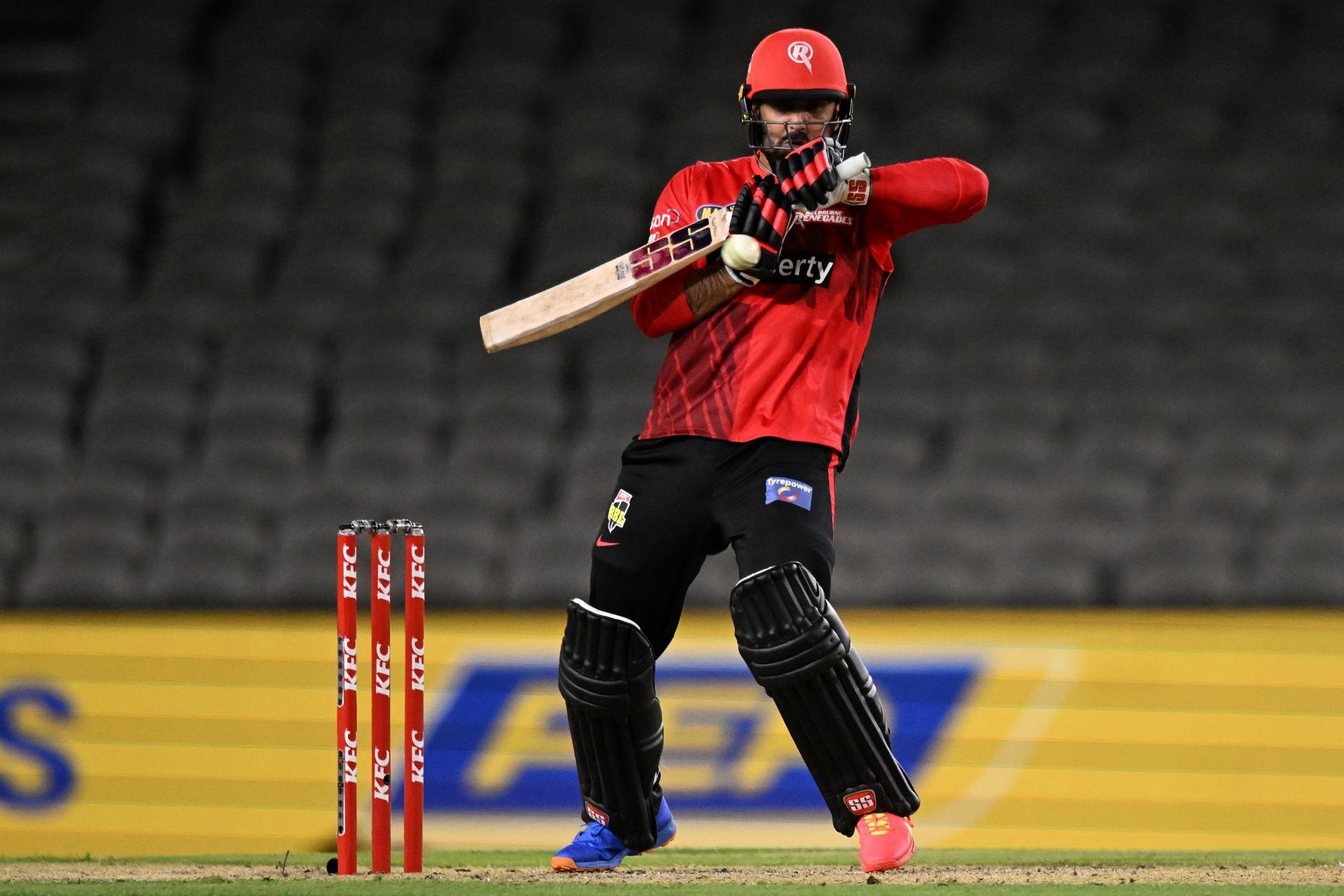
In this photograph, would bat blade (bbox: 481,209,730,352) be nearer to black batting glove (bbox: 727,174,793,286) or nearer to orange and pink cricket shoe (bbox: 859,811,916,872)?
black batting glove (bbox: 727,174,793,286)

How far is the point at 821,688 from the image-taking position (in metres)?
3.23

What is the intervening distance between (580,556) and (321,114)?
285cm

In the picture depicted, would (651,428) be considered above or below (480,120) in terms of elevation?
below

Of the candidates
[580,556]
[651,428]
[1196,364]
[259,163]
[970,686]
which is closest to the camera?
[651,428]

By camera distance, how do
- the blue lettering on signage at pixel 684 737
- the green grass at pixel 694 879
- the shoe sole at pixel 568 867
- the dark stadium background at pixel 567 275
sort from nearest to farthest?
the green grass at pixel 694 879, the shoe sole at pixel 568 867, the blue lettering on signage at pixel 684 737, the dark stadium background at pixel 567 275

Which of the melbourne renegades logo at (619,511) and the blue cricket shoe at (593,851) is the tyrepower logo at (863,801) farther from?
the melbourne renegades logo at (619,511)

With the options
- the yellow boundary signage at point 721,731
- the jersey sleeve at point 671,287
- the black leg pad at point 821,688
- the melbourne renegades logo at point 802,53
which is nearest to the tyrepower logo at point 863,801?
the black leg pad at point 821,688

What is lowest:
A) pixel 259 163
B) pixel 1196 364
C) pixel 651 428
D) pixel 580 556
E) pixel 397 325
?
pixel 651 428

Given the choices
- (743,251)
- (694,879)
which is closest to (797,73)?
(743,251)

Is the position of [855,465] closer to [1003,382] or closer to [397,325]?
[1003,382]

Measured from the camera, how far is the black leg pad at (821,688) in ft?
10.5

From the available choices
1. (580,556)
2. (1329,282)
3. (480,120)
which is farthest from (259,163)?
(1329,282)

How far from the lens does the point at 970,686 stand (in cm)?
548

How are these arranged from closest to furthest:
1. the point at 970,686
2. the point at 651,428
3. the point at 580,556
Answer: the point at 651,428 → the point at 970,686 → the point at 580,556
